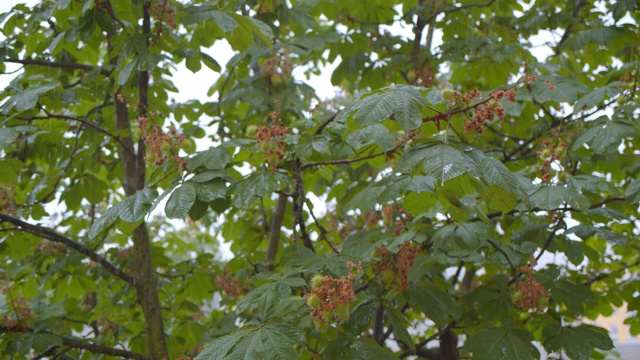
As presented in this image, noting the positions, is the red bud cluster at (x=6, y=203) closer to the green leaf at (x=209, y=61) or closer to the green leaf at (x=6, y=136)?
the green leaf at (x=6, y=136)

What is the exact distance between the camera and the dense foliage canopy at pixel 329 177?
1804 millimetres

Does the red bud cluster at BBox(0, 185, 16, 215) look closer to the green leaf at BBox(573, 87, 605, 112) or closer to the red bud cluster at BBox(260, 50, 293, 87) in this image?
the red bud cluster at BBox(260, 50, 293, 87)

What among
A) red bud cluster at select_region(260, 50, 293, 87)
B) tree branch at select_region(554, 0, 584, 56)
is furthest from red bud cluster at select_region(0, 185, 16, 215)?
tree branch at select_region(554, 0, 584, 56)

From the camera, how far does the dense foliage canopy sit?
180cm

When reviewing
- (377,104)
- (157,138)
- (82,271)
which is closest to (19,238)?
(82,271)

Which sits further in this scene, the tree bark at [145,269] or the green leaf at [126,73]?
the tree bark at [145,269]

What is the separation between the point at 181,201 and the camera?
183cm

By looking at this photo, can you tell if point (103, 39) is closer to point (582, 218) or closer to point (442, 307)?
point (442, 307)

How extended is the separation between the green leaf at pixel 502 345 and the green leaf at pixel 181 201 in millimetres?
1057

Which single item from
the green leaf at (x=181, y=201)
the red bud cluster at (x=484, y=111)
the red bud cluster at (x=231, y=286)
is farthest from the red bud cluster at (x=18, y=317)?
the red bud cluster at (x=484, y=111)

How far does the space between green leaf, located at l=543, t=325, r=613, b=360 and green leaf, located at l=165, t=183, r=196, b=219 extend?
4.47ft

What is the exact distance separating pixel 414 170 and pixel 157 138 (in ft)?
2.85

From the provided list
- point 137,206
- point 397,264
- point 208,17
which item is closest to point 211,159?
point 137,206

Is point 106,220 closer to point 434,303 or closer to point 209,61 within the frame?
point 209,61
